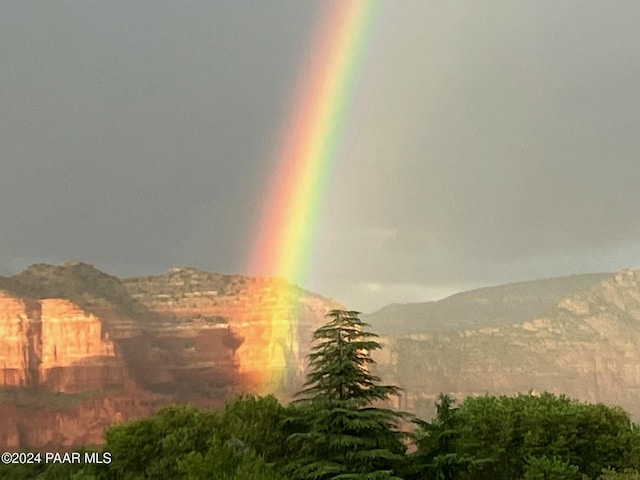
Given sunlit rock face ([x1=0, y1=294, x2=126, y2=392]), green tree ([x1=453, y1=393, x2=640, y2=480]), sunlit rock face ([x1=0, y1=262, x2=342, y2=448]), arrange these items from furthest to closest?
sunlit rock face ([x1=0, y1=294, x2=126, y2=392]) → sunlit rock face ([x1=0, y1=262, x2=342, y2=448]) → green tree ([x1=453, y1=393, x2=640, y2=480])

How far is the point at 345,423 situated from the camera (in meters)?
24.5

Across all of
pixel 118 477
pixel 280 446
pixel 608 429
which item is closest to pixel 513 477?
pixel 608 429

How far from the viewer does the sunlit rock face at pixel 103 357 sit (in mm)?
140125

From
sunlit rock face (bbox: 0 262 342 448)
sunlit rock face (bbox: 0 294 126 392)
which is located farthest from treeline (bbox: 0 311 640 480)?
sunlit rock face (bbox: 0 294 126 392)

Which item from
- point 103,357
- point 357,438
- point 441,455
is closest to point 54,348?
point 103,357

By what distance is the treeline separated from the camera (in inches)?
960

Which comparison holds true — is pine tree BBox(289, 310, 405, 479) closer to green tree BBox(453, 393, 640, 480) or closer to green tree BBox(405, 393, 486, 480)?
green tree BBox(405, 393, 486, 480)

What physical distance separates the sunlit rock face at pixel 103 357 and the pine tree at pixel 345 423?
121370 millimetres

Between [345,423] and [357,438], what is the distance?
65cm

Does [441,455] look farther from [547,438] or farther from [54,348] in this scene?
[54,348]

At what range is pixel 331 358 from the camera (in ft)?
83.4

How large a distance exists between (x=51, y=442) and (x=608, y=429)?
120644mm

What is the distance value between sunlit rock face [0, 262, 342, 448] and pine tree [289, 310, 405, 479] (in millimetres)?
121370

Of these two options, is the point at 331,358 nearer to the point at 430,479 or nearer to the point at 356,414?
the point at 356,414
